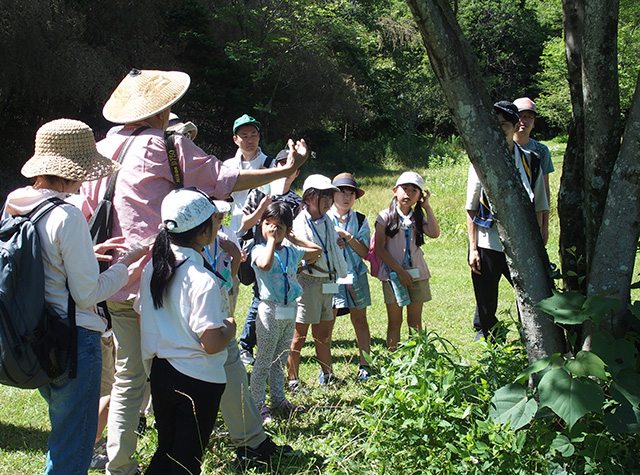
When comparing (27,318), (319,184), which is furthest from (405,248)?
(27,318)

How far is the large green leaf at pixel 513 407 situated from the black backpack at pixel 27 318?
200 centimetres

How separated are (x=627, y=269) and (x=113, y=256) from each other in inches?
105

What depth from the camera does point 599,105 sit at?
2916mm

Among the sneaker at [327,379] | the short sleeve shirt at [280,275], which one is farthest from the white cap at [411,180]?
the sneaker at [327,379]

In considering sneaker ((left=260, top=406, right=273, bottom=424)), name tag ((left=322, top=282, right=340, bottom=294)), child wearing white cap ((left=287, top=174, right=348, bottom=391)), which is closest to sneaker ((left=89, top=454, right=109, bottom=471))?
sneaker ((left=260, top=406, right=273, bottom=424))

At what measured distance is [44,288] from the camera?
2596 mm

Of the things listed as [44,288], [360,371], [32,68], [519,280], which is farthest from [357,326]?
[32,68]

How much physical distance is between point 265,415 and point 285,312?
739 mm

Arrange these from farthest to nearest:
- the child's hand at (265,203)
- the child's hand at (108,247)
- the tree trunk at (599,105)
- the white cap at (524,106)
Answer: the white cap at (524,106)
the child's hand at (265,203)
the child's hand at (108,247)
the tree trunk at (599,105)

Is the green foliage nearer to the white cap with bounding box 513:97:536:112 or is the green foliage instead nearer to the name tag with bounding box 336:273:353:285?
the name tag with bounding box 336:273:353:285

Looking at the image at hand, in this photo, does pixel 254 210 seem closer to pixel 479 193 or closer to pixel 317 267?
pixel 317 267

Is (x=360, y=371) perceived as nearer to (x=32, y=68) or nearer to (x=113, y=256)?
(x=113, y=256)

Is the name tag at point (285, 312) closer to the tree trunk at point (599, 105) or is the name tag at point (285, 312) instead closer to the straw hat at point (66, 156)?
the straw hat at point (66, 156)

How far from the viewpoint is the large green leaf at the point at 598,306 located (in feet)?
8.57
